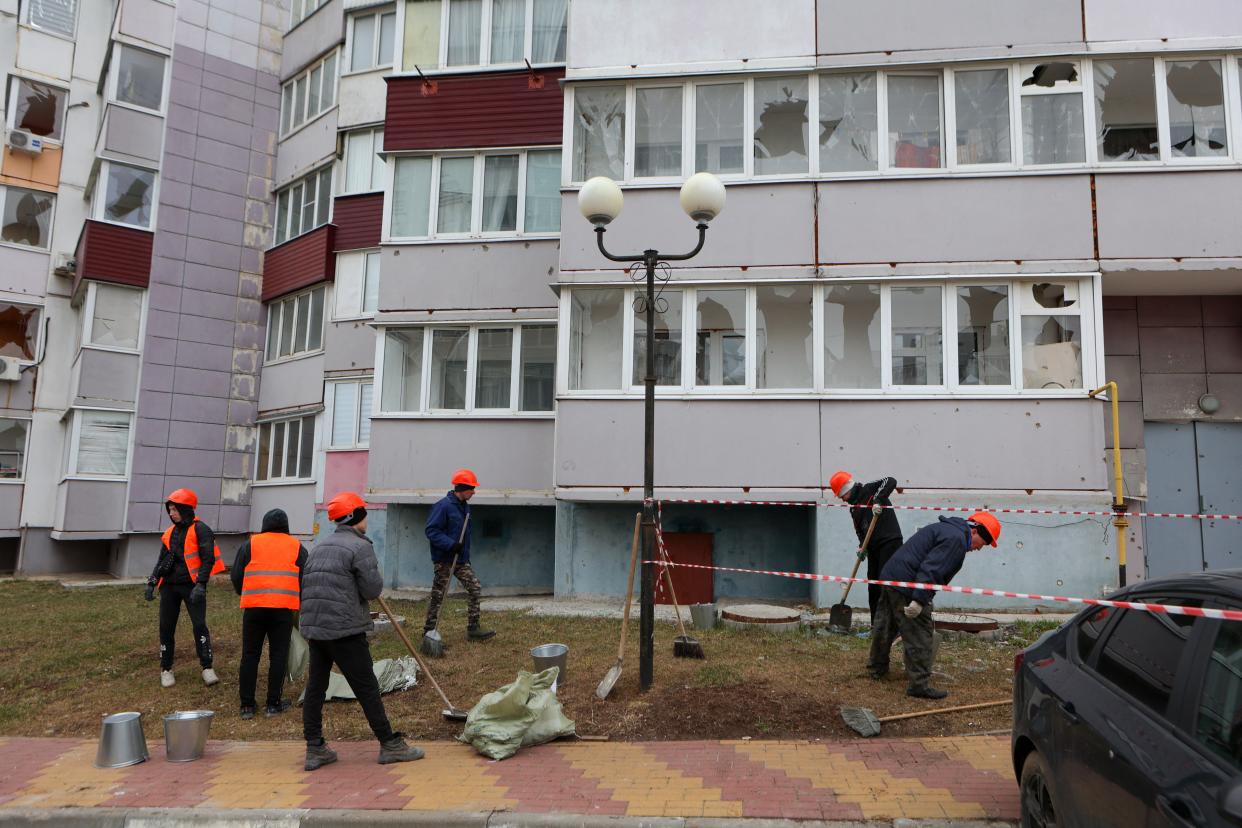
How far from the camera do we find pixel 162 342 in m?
19.0

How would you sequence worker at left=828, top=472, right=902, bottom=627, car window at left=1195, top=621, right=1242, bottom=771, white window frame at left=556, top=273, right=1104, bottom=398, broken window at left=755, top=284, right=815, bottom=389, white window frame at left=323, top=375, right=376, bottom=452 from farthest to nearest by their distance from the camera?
white window frame at left=323, top=375, right=376, bottom=452 → broken window at left=755, top=284, right=815, bottom=389 → white window frame at left=556, top=273, right=1104, bottom=398 → worker at left=828, top=472, right=902, bottom=627 → car window at left=1195, top=621, right=1242, bottom=771

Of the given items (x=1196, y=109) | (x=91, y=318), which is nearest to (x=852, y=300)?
(x=1196, y=109)

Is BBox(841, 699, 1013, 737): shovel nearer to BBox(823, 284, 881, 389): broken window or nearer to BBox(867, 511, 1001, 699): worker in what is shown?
BBox(867, 511, 1001, 699): worker

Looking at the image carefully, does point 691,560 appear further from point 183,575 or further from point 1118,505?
point 183,575

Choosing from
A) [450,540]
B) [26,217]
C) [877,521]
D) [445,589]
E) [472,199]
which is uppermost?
[26,217]

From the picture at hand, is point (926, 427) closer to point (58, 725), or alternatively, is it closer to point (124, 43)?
point (58, 725)

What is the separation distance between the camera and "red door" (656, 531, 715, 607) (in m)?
12.2

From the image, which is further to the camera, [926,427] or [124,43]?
[124,43]

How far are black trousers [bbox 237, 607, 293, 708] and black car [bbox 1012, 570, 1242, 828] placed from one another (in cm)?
568

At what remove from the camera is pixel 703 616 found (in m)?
9.20

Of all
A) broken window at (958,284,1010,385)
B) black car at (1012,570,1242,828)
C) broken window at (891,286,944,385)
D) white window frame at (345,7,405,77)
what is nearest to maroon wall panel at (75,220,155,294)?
white window frame at (345,7,405,77)

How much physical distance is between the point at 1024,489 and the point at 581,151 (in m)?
7.70

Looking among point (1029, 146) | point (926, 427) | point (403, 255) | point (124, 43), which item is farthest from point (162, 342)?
point (1029, 146)

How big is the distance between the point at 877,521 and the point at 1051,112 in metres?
6.69
